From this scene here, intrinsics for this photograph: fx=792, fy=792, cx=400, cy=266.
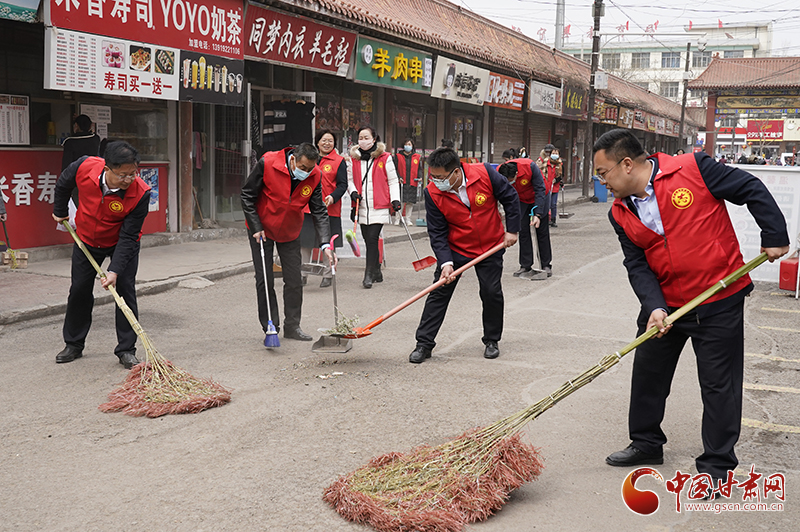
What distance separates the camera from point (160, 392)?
4.95 m

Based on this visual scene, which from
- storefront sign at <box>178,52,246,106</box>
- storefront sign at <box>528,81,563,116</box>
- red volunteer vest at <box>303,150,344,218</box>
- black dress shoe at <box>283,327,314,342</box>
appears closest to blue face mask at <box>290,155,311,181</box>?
black dress shoe at <box>283,327,314,342</box>

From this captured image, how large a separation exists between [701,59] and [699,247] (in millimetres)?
95664

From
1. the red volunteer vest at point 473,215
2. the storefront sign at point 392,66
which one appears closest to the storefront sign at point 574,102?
the storefront sign at point 392,66

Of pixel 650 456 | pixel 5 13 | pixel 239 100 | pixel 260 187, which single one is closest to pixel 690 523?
pixel 650 456

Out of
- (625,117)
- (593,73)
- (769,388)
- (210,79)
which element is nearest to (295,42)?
(210,79)

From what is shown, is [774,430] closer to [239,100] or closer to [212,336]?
[212,336]

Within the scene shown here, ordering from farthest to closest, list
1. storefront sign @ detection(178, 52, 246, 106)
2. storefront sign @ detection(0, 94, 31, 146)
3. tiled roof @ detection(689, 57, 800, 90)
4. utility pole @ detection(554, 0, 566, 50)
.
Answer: tiled roof @ detection(689, 57, 800, 90) < utility pole @ detection(554, 0, 566, 50) < storefront sign @ detection(178, 52, 246, 106) < storefront sign @ detection(0, 94, 31, 146)

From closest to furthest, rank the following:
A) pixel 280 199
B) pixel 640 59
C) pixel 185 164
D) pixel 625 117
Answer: pixel 280 199, pixel 185 164, pixel 625 117, pixel 640 59

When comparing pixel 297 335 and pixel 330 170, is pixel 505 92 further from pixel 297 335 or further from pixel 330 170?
pixel 297 335

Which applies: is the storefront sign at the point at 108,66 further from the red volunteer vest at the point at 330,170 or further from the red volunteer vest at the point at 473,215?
the red volunteer vest at the point at 473,215

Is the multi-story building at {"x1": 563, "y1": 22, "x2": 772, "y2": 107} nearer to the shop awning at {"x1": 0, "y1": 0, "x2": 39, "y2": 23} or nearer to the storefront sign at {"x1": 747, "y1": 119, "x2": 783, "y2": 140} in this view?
the storefront sign at {"x1": 747, "y1": 119, "x2": 783, "y2": 140}

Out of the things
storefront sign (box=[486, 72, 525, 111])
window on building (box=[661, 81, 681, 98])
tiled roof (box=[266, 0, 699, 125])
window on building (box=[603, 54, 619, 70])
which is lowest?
storefront sign (box=[486, 72, 525, 111])

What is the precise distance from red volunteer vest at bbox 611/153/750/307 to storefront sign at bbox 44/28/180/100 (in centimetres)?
746

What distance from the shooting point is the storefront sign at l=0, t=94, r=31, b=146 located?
9711 mm
